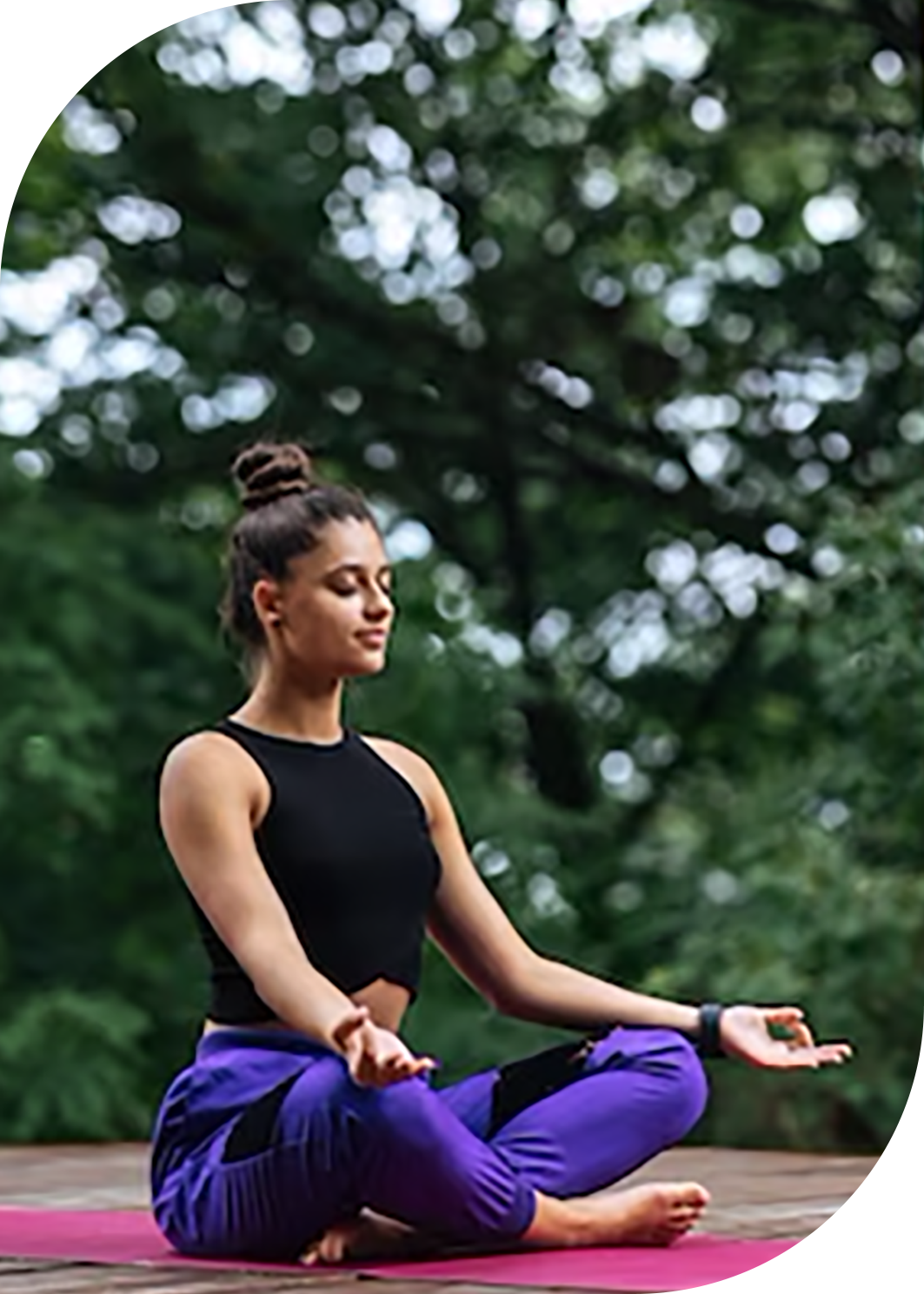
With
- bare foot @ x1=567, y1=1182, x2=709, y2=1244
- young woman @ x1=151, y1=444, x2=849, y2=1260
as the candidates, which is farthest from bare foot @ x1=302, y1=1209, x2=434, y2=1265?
bare foot @ x1=567, y1=1182, x2=709, y2=1244

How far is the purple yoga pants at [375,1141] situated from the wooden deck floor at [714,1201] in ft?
0.29

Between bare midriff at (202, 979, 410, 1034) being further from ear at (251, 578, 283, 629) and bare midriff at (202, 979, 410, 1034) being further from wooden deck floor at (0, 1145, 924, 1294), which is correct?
ear at (251, 578, 283, 629)

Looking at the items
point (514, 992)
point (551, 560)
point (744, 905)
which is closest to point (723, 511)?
point (551, 560)

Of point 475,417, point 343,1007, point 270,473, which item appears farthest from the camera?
point 475,417

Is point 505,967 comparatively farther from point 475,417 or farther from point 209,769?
point 475,417

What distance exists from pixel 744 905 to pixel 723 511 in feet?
6.90

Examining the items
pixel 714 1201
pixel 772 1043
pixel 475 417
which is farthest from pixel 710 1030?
pixel 475 417

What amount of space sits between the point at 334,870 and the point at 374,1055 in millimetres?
367

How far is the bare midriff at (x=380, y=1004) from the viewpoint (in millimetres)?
3240

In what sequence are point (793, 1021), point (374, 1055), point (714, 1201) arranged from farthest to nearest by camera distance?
point (714, 1201) → point (793, 1021) → point (374, 1055)

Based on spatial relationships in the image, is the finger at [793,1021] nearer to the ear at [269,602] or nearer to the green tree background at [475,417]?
the ear at [269,602]

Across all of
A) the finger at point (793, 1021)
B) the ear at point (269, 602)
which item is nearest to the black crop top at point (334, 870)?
the ear at point (269, 602)

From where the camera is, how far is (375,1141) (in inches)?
121

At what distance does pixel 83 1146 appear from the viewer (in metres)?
5.77
